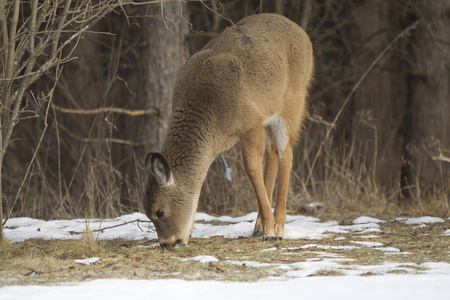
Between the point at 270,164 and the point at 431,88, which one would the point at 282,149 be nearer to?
the point at 270,164

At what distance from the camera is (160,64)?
417 inches

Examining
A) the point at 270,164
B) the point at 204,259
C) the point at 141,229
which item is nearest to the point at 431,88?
the point at 270,164

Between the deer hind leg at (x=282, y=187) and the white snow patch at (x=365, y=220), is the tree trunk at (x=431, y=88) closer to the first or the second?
the white snow patch at (x=365, y=220)

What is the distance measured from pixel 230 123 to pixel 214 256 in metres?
1.71

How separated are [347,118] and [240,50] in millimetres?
9614

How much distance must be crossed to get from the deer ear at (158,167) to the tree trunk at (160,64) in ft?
14.3

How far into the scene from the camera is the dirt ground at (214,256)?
188 inches

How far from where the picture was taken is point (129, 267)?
5.06 meters

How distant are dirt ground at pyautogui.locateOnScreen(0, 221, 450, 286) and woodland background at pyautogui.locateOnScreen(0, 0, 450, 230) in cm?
90

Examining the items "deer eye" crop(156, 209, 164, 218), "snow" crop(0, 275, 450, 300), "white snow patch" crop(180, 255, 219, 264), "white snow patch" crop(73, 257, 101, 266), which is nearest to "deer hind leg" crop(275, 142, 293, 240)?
"deer eye" crop(156, 209, 164, 218)

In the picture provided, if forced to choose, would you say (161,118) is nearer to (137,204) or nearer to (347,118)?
(137,204)

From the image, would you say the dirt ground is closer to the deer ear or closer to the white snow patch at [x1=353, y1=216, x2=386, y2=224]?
the deer ear

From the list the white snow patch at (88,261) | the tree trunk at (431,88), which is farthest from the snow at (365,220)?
the tree trunk at (431,88)

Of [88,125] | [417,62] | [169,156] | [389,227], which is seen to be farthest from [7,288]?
[88,125]
